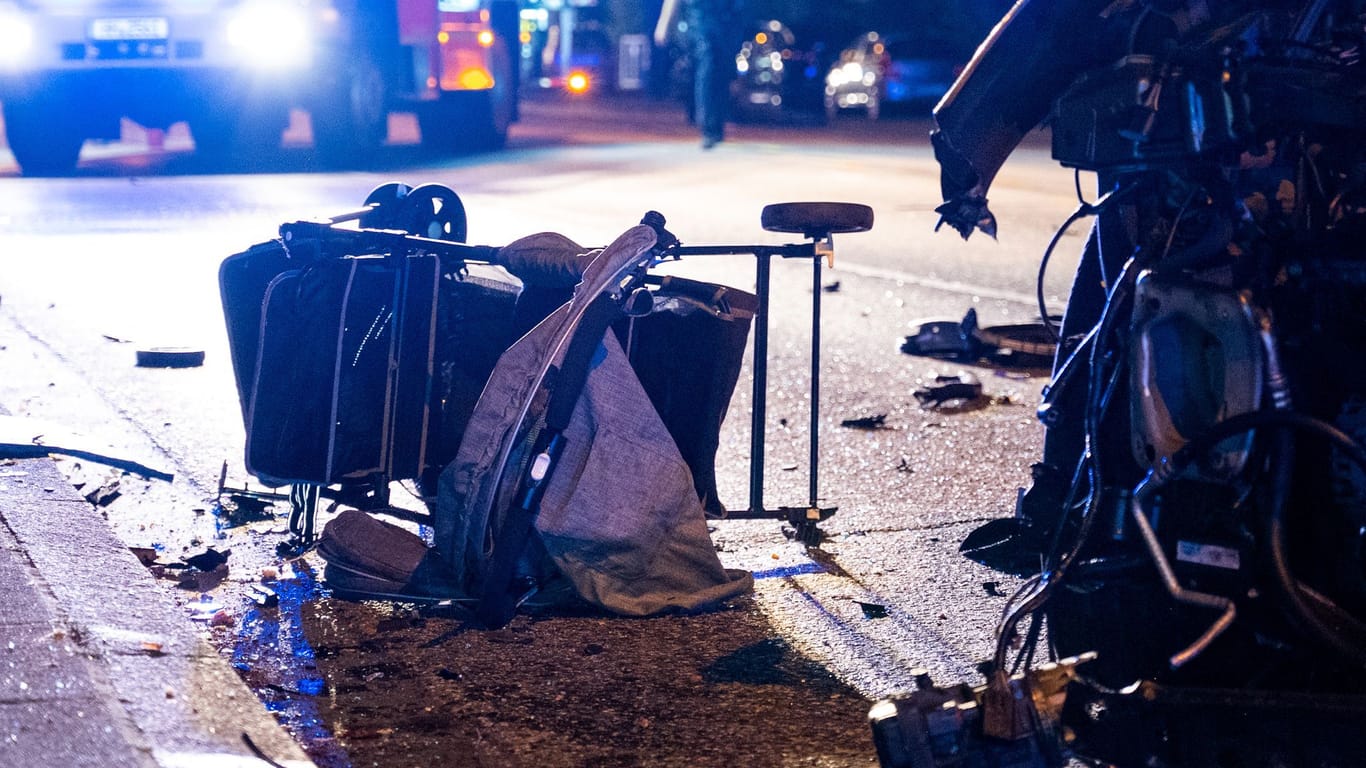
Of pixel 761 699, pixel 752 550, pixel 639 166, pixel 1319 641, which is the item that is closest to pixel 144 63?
pixel 639 166

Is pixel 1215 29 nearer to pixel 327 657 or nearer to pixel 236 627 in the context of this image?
pixel 327 657

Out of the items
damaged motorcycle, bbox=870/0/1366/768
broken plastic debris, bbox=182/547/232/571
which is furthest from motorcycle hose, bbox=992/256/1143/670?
broken plastic debris, bbox=182/547/232/571

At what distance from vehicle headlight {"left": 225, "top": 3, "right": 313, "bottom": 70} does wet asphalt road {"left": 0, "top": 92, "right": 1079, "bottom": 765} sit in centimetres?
116

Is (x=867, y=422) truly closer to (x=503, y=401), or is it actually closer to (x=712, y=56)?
(x=503, y=401)

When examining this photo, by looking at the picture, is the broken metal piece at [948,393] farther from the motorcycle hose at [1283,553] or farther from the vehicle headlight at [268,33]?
the vehicle headlight at [268,33]

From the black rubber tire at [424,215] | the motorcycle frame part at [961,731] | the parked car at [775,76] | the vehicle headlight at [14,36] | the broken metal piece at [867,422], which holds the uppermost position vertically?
the black rubber tire at [424,215]

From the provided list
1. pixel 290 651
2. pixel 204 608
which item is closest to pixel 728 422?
pixel 204 608

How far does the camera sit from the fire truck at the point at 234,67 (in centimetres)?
1554

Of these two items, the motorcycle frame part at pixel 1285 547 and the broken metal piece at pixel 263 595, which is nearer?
the motorcycle frame part at pixel 1285 547

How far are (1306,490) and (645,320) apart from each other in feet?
5.77

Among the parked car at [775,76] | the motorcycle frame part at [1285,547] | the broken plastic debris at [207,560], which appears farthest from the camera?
the parked car at [775,76]

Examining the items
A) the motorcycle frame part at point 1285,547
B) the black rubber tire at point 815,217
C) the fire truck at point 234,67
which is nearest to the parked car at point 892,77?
the fire truck at point 234,67

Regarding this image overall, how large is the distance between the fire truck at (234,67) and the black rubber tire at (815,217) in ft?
40.4

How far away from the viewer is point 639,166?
57.2 feet
